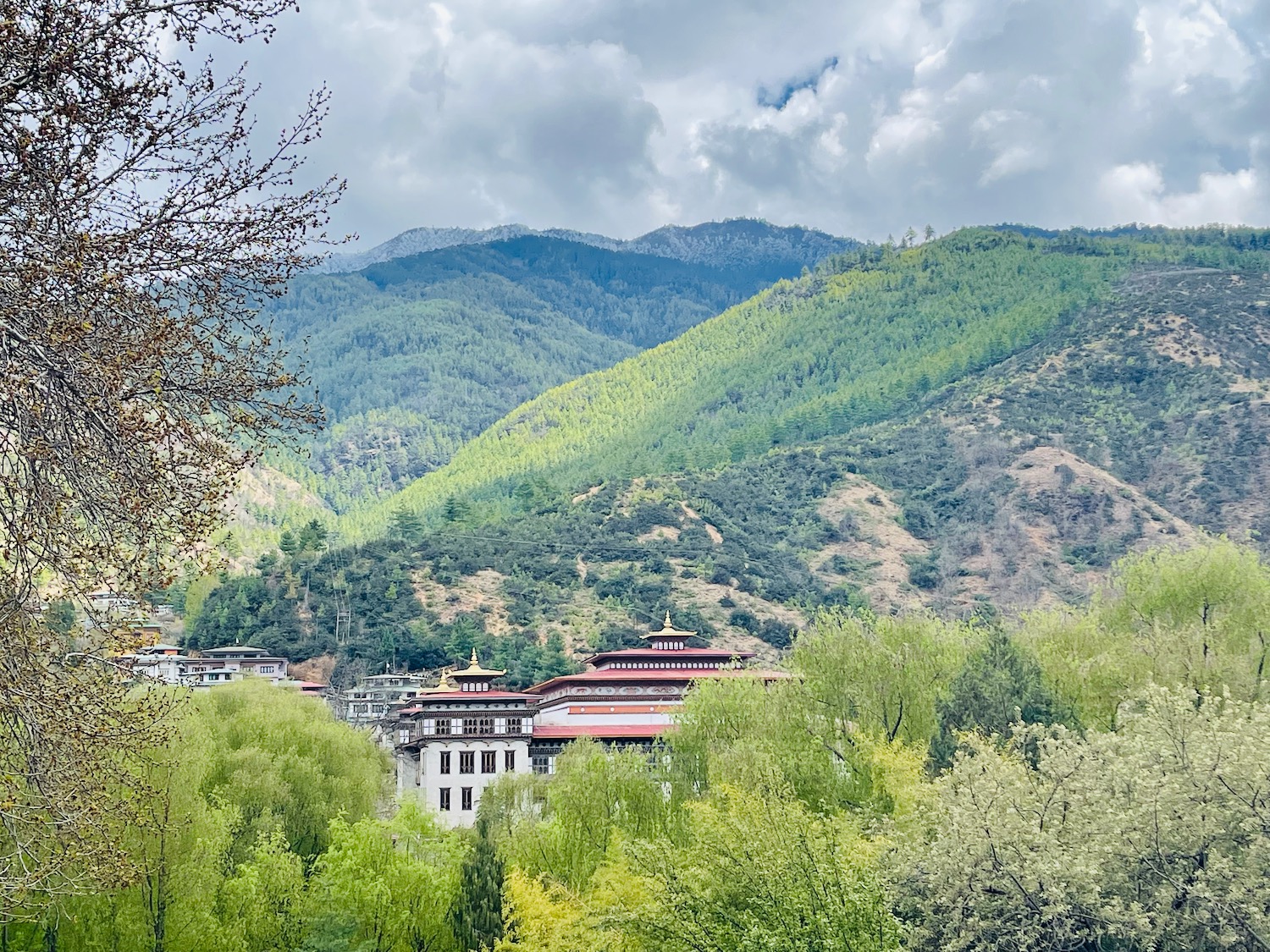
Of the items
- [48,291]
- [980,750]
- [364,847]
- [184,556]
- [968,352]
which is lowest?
[364,847]

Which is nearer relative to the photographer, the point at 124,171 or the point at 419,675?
the point at 124,171

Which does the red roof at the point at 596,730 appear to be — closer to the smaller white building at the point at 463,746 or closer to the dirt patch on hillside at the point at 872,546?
the smaller white building at the point at 463,746

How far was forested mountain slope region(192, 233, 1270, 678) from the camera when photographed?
358 feet

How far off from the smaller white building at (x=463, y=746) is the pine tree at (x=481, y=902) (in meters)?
31.9

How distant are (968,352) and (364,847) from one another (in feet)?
535

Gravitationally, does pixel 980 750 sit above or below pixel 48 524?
below

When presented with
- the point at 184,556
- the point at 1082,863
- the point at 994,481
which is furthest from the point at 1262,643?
the point at 994,481

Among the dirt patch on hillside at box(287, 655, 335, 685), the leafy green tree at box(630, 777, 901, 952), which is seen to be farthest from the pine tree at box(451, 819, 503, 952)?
the dirt patch on hillside at box(287, 655, 335, 685)

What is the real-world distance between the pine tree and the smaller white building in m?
31.9

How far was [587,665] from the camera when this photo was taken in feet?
308

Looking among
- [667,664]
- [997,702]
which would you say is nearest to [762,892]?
[997,702]

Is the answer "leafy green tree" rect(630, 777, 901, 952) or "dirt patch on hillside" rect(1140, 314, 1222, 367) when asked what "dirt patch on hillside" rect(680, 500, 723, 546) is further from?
"leafy green tree" rect(630, 777, 901, 952)

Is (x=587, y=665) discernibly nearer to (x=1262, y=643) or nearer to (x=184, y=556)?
(x=1262, y=643)

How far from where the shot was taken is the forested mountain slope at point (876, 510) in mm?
109125
